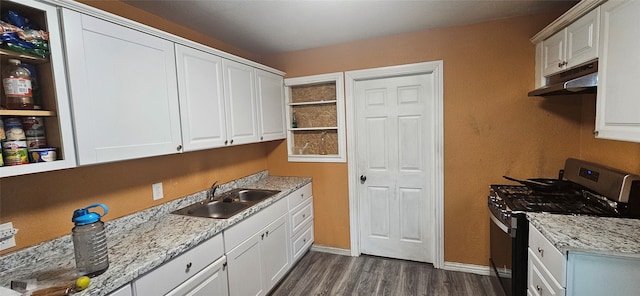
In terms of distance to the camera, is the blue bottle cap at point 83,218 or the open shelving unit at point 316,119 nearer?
the blue bottle cap at point 83,218

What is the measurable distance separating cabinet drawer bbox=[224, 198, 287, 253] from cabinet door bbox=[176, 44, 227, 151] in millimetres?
644

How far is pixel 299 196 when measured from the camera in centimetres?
284

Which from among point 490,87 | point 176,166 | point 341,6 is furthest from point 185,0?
point 490,87

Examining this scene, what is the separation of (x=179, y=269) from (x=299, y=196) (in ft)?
4.94

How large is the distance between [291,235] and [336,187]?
0.74m

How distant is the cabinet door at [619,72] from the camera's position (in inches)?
49.3

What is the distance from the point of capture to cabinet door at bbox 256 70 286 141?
8.80 ft

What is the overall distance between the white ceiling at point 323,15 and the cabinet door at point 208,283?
1789 mm

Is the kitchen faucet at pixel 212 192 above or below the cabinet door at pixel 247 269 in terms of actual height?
above

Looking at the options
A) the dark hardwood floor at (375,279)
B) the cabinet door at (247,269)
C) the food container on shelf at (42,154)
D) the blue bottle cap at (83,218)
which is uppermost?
the food container on shelf at (42,154)

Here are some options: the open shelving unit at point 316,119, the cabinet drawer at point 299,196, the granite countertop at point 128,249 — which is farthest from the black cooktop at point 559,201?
the granite countertop at point 128,249

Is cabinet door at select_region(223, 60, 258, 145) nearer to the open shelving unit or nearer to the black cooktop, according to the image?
the open shelving unit

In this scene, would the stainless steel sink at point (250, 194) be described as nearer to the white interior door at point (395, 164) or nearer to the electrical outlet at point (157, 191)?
the electrical outlet at point (157, 191)

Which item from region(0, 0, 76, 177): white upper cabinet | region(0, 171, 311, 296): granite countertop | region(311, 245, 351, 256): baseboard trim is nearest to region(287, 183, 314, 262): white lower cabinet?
region(311, 245, 351, 256): baseboard trim
